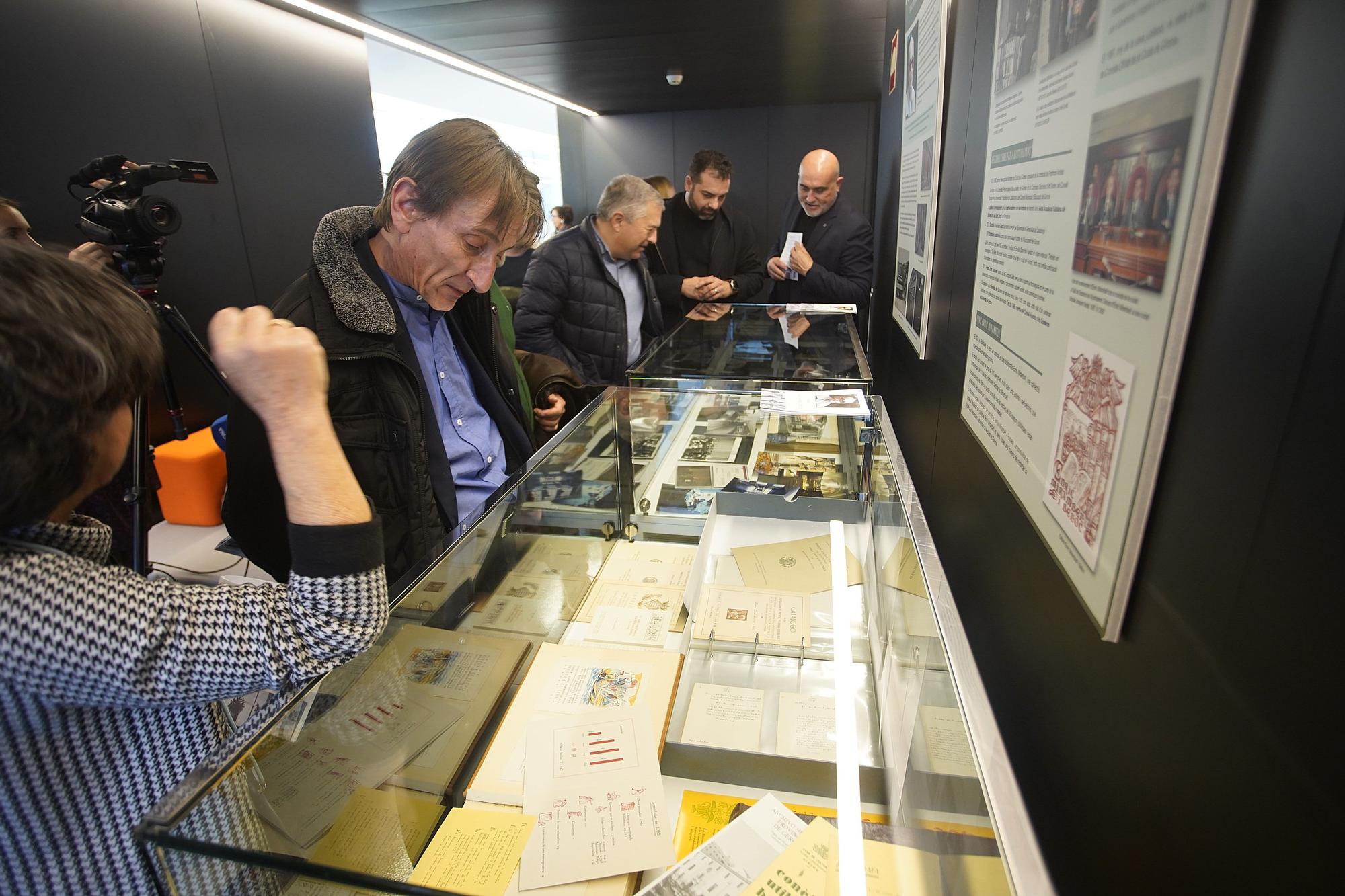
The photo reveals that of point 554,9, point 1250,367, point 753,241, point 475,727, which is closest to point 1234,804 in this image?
point 1250,367

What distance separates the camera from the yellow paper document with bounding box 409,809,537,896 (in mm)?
964

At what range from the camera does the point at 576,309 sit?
323cm

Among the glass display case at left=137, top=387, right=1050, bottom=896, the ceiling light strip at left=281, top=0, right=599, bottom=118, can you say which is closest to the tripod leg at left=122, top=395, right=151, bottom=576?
the glass display case at left=137, top=387, right=1050, bottom=896

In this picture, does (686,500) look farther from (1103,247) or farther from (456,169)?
(1103,247)

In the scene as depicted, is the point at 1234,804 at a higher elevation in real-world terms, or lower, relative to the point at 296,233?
lower

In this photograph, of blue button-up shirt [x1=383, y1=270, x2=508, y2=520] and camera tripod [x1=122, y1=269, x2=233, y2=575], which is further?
camera tripod [x1=122, y1=269, x2=233, y2=575]

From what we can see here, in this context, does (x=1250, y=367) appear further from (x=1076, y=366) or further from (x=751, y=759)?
(x=751, y=759)

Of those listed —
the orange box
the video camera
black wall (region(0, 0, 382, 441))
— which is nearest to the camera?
the video camera

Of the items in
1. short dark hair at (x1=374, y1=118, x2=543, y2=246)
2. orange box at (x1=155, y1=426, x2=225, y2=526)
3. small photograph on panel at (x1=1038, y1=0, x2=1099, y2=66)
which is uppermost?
small photograph on panel at (x1=1038, y1=0, x2=1099, y2=66)

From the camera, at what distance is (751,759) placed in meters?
1.16

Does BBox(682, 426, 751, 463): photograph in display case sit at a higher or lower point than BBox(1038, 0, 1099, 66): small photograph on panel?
lower

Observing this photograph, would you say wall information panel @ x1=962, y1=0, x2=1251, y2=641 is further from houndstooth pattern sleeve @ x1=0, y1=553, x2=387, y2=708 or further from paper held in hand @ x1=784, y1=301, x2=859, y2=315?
paper held in hand @ x1=784, y1=301, x2=859, y2=315

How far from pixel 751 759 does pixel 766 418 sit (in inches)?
44.7

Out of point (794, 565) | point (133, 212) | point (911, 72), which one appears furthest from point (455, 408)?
point (911, 72)
